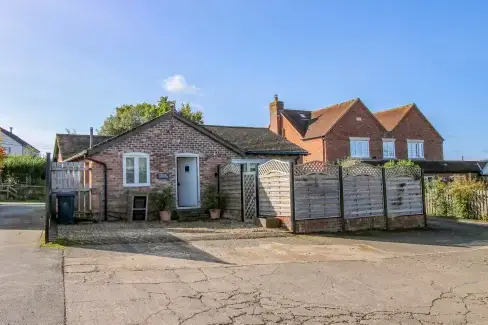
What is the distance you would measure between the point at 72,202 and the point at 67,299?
9.30 m

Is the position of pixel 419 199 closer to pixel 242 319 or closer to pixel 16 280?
→ pixel 242 319

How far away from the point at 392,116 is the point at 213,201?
30.1 m

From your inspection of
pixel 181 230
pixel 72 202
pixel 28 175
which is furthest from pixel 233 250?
pixel 28 175

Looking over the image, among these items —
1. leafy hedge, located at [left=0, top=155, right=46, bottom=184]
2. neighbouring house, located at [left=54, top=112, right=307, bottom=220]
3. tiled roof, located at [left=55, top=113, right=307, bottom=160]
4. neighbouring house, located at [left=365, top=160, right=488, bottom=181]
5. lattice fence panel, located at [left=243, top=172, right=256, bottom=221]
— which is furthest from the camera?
leafy hedge, located at [left=0, top=155, right=46, bottom=184]

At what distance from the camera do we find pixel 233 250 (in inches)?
401

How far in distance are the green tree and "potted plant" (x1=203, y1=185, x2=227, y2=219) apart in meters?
25.8

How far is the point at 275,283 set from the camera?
721 centimetres

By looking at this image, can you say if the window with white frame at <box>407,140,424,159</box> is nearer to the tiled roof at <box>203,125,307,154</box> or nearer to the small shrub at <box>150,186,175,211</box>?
the tiled roof at <box>203,125,307,154</box>

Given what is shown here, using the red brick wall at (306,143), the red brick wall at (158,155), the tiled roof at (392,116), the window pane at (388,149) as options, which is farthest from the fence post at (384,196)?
the tiled roof at (392,116)

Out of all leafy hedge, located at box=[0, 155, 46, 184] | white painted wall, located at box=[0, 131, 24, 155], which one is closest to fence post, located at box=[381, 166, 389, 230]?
leafy hedge, located at box=[0, 155, 46, 184]

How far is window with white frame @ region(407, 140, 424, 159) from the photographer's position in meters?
40.2

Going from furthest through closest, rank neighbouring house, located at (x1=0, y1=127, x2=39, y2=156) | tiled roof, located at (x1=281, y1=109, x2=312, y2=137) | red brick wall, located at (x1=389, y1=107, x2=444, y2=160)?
1. neighbouring house, located at (x1=0, y1=127, x2=39, y2=156)
2. red brick wall, located at (x1=389, y1=107, x2=444, y2=160)
3. tiled roof, located at (x1=281, y1=109, x2=312, y2=137)

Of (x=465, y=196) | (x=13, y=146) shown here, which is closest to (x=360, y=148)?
(x=465, y=196)

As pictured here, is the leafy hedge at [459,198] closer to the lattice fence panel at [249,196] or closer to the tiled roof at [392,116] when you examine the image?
the lattice fence panel at [249,196]
